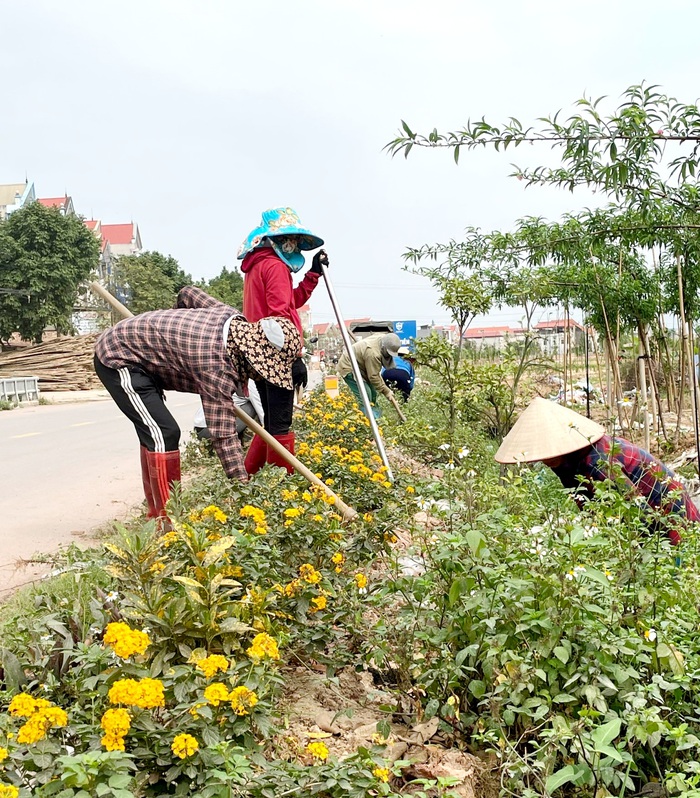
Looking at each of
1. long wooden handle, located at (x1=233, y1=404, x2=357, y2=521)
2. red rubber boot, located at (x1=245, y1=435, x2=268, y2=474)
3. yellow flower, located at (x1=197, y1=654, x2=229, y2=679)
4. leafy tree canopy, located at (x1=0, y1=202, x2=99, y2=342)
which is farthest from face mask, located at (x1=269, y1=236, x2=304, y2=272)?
leafy tree canopy, located at (x1=0, y1=202, x2=99, y2=342)

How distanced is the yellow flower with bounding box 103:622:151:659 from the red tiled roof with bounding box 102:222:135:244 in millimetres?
89173

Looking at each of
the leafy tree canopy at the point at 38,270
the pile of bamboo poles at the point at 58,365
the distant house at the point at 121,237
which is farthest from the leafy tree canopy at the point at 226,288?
the distant house at the point at 121,237

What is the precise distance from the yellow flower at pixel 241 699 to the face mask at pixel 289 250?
3506 millimetres

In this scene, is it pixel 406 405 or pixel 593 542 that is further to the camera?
pixel 406 405

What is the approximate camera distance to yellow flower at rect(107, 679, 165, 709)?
60.2 inches

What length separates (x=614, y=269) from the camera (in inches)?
361

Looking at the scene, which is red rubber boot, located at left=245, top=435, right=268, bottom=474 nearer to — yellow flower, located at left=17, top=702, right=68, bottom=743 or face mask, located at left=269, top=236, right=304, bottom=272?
face mask, located at left=269, top=236, right=304, bottom=272

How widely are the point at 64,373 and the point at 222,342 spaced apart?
2665cm

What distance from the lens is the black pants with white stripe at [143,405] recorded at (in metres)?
3.93

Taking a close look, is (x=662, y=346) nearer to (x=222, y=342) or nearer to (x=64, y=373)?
(x=222, y=342)

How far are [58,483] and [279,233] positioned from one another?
11.1ft

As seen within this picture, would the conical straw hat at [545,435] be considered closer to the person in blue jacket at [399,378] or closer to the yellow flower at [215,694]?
the yellow flower at [215,694]

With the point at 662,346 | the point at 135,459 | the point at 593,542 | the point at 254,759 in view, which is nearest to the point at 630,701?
the point at 593,542

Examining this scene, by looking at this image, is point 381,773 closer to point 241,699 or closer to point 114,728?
point 241,699
